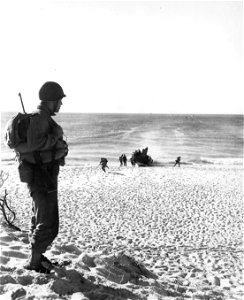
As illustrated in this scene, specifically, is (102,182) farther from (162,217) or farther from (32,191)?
(32,191)

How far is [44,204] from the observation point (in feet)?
14.4

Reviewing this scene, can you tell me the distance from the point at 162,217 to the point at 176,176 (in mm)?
9360

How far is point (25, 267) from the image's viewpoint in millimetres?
4648

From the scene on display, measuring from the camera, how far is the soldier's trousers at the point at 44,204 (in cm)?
429

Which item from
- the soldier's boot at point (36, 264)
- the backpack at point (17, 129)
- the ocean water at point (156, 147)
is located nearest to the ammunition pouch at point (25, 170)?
the backpack at point (17, 129)

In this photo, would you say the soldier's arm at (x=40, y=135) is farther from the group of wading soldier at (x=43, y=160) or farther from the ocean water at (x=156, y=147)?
the ocean water at (x=156, y=147)

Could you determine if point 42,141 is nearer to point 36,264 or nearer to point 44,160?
point 44,160

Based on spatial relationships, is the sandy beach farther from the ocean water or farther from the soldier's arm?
the ocean water

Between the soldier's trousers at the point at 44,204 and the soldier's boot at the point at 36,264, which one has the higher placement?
the soldier's trousers at the point at 44,204

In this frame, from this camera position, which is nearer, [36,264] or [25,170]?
[25,170]

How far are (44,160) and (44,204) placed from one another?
0.54m

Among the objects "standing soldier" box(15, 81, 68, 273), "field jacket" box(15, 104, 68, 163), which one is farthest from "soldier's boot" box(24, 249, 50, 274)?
"field jacket" box(15, 104, 68, 163)
